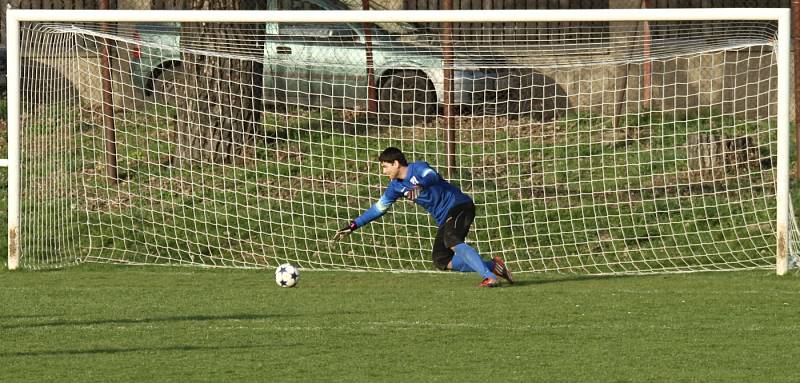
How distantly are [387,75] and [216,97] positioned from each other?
187 centimetres

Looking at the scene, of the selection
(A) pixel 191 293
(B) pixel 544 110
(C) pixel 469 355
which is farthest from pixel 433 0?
(C) pixel 469 355

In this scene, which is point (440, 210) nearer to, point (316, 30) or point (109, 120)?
point (109, 120)

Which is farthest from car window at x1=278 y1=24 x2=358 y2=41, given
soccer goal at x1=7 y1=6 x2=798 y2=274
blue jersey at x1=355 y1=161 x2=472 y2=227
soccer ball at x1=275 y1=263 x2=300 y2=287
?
soccer ball at x1=275 y1=263 x2=300 y2=287

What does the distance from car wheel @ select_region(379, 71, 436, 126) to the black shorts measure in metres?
3.91

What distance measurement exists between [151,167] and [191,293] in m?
5.00

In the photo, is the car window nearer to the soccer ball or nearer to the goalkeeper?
the goalkeeper

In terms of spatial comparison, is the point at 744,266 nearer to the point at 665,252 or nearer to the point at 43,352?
the point at 665,252

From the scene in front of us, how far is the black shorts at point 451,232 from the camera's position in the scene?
11.8 m

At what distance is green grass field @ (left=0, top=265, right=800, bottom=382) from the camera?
792 centimetres

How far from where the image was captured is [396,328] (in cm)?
942

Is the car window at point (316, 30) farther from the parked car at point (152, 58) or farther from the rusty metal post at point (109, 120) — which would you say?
the rusty metal post at point (109, 120)

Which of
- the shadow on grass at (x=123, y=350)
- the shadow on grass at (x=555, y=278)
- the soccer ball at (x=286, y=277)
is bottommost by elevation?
the shadow on grass at (x=555, y=278)

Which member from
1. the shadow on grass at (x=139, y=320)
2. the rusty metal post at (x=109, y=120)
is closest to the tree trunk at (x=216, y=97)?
the rusty metal post at (x=109, y=120)

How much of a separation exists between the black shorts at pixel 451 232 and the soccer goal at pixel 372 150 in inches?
64.4
